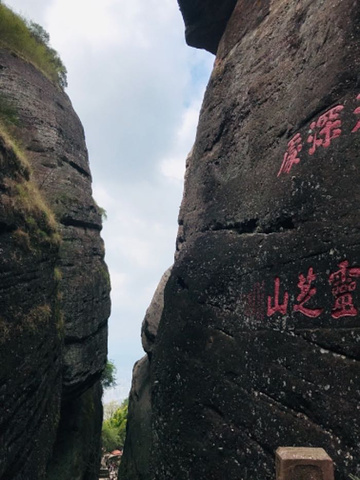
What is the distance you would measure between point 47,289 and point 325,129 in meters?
5.64

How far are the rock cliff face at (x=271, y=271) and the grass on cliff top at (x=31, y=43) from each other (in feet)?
30.1

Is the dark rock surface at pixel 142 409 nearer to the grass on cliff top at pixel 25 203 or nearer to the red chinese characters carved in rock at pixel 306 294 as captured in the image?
the grass on cliff top at pixel 25 203

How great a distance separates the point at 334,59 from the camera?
4691 mm

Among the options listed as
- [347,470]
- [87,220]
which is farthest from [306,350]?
[87,220]

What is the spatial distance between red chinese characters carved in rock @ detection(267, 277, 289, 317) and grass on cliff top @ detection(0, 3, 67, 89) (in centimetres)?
1220

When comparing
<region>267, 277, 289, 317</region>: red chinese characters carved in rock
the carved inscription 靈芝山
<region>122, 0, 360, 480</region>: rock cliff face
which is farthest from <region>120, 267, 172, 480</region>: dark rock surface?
the carved inscription 靈芝山

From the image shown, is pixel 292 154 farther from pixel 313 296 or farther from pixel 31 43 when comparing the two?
pixel 31 43

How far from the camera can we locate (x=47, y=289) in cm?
745

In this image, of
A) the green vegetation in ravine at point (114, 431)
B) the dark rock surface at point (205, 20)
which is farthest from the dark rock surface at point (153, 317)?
the green vegetation in ravine at point (114, 431)

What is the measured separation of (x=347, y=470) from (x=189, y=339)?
113 inches

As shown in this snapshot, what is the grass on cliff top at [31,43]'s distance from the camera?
42.5ft

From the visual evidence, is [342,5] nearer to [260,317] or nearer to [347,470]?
[260,317]

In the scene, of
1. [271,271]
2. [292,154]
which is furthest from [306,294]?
[292,154]

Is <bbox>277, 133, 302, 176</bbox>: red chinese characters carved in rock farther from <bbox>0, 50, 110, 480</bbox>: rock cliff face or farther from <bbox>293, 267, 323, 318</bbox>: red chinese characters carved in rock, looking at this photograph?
<bbox>0, 50, 110, 480</bbox>: rock cliff face
